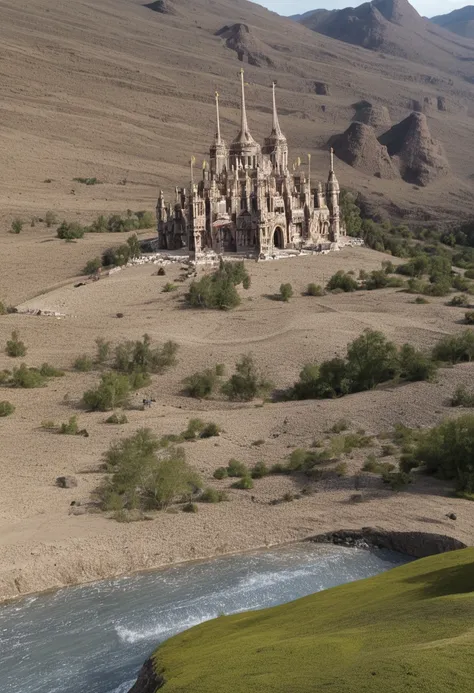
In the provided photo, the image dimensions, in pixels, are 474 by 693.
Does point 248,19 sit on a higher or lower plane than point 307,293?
higher

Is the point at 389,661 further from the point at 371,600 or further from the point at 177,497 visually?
the point at 177,497

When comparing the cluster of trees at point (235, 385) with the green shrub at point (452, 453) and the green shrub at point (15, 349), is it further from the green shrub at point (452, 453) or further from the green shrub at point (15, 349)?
the green shrub at point (452, 453)

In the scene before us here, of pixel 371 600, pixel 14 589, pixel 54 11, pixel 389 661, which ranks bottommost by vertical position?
pixel 14 589

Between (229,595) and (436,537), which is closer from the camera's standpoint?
(229,595)

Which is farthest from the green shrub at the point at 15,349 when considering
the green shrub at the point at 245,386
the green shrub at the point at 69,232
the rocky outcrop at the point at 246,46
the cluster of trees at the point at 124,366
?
the rocky outcrop at the point at 246,46

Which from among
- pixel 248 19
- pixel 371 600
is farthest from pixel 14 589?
pixel 248 19

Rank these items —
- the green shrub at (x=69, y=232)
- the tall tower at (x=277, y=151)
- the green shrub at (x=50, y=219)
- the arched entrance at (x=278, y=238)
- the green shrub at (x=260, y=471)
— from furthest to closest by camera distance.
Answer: the green shrub at (x=50, y=219)
the green shrub at (x=69, y=232)
the tall tower at (x=277, y=151)
the arched entrance at (x=278, y=238)
the green shrub at (x=260, y=471)

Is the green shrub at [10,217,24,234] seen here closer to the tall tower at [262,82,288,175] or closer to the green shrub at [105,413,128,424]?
the tall tower at [262,82,288,175]
